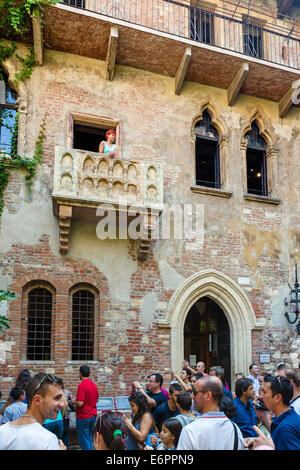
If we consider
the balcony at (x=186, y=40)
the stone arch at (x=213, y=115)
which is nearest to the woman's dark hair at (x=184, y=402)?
the balcony at (x=186, y=40)

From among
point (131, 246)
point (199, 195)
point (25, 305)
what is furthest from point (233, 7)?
point (25, 305)

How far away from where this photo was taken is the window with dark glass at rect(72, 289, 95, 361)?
436 inches

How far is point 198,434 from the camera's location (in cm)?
340

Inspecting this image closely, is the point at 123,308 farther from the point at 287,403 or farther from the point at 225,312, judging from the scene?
the point at 287,403

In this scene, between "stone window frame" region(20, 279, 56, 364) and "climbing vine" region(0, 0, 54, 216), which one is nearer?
"stone window frame" region(20, 279, 56, 364)

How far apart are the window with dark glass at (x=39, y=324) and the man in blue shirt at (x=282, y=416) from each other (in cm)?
727

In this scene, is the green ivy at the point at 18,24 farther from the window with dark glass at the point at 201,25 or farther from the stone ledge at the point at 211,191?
the stone ledge at the point at 211,191

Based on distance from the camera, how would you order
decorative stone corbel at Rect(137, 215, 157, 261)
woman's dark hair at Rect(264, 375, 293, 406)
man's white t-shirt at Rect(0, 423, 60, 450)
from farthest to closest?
decorative stone corbel at Rect(137, 215, 157, 261) → woman's dark hair at Rect(264, 375, 293, 406) → man's white t-shirt at Rect(0, 423, 60, 450)

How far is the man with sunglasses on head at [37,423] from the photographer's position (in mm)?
3107

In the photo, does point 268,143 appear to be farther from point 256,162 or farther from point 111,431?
point 111,431

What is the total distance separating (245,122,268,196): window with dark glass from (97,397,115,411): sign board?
6.98 m

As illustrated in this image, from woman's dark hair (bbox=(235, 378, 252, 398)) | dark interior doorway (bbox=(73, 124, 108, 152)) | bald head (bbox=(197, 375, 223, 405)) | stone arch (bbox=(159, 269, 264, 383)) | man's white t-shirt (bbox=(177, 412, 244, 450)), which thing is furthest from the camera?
dark interior doorway (bbox=(73, 124, 108, 152))

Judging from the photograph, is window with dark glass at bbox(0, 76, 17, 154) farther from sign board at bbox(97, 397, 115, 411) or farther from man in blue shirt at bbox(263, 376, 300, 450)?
man in blue shirt at bbox(263, 376, 300, 450)

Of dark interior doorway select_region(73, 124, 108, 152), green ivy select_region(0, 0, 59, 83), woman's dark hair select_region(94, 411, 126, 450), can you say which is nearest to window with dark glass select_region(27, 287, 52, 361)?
dark interior doorway select_region(73, 124, 108, 152)
